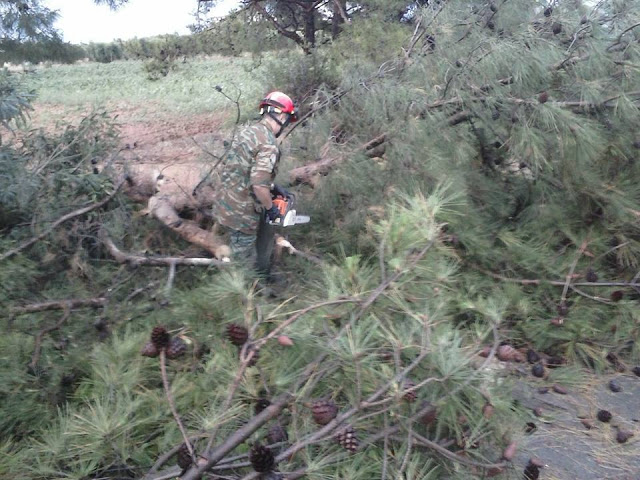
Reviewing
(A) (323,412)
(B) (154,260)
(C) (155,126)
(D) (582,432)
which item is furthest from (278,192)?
(C) (155,126)

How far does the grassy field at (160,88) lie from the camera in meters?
10.6

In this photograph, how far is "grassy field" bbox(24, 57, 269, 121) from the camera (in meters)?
10.6

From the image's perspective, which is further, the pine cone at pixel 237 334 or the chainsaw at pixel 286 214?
the chainsaw at pixel 286 214

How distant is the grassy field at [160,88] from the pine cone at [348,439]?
5.65m

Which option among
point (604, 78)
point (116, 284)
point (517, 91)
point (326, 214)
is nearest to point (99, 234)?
point (116, 284)

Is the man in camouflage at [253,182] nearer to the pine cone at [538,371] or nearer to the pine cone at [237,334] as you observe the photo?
the pine cone at [538,371]

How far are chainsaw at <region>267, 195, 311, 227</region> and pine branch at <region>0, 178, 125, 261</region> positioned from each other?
95 cm

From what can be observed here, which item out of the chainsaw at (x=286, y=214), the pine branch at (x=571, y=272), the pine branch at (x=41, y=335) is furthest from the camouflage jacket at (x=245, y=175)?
the pine branch at (x=571, y=272)

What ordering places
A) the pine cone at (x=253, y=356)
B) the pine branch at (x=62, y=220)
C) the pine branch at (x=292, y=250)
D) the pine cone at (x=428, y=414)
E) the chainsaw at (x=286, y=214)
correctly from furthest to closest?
the chainsaw at (x=286, y=214)
the pine branch at (x=292, y=250)
the pine branch at (x=62, y=220)
the pine cone at (x=253, y=356)
the pine cone at (x=428, y=414)

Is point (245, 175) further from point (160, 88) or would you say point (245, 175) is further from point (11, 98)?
point (160, 88)

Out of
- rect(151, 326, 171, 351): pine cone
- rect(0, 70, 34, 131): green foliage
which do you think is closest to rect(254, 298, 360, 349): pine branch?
rect(151, 326, 171, 351): pine cone

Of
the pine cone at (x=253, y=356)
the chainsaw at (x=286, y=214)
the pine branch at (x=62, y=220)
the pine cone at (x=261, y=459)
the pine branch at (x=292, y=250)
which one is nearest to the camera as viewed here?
the pine cone at (x=261, y=459)

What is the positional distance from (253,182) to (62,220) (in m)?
1.07

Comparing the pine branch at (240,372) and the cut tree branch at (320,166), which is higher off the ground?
the cut tree branch at (320,166)
